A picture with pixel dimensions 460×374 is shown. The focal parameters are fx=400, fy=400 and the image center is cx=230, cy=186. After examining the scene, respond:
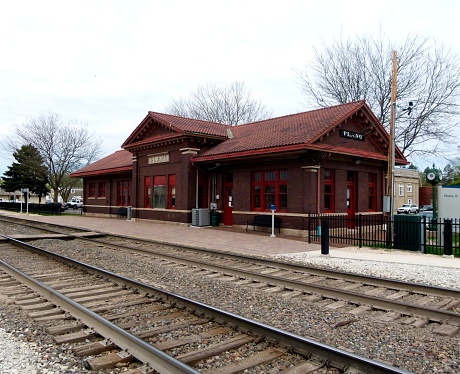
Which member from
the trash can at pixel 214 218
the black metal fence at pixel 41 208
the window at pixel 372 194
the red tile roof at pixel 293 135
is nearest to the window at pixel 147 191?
the red tile roof at pixel 293 135

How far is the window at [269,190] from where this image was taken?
18.9 m

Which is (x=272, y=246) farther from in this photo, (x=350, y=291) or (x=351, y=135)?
(x=351, y=135)

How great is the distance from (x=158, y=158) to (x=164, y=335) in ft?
68.8

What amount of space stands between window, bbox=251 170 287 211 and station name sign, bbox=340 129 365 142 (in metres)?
3.61

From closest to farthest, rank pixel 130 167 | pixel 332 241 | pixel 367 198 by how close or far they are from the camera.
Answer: pixel 332 241
pixel 367 198
pixel 130 167

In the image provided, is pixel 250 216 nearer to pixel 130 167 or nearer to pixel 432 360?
pixel 130 167

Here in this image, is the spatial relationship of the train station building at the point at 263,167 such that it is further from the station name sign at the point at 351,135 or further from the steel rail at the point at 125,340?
the steel rail at the point at 125,340

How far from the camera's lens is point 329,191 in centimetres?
1917

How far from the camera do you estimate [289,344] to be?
14.9 feet

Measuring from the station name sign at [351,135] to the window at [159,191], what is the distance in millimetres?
11223

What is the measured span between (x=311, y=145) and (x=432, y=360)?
1292cm

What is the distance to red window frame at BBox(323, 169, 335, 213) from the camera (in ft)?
62.1

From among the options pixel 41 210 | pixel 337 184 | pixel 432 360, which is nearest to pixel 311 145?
pixel 337 184

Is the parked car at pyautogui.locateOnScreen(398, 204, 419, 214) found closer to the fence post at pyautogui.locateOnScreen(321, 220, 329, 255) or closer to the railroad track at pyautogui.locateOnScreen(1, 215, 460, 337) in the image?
the fence post at pyautogui.locateOnScreen(321, 220, 329, 255)
